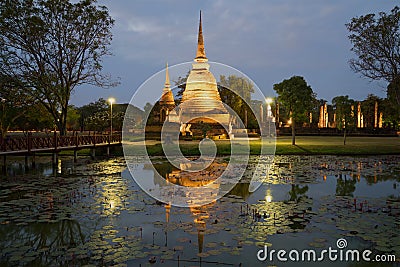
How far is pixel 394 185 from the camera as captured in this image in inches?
552

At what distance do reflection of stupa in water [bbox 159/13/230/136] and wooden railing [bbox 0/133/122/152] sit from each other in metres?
19.2

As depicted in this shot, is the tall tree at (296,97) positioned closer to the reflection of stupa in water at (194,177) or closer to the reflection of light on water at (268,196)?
the reflection of stupa in water at (194,177)

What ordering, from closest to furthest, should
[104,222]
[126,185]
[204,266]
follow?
[204,266] < [104,222] < [126,185]

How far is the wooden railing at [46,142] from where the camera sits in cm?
1827

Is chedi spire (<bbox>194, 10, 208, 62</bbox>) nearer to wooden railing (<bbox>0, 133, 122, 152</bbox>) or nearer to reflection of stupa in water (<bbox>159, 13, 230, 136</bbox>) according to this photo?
reflection of stupa in water (<bbox>159, 13, 230, 136</bbox>)

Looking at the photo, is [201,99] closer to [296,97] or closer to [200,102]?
[200,102]

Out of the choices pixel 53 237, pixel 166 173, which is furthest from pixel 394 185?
pixel 53 237

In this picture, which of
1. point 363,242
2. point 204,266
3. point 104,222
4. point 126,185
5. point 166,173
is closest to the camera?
point 204,266

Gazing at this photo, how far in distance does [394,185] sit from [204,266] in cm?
1113

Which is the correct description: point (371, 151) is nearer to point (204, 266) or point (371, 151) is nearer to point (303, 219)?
point (303, 219)

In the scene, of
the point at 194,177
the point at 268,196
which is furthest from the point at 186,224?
the point at 194,177

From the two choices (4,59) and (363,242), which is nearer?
(363,242)

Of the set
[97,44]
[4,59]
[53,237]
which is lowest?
[53,237]

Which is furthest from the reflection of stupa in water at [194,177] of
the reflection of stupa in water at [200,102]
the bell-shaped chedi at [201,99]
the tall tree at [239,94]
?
the tall tree at [239,94]
